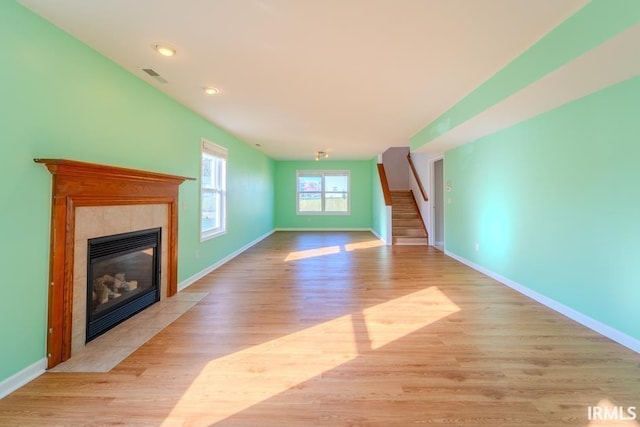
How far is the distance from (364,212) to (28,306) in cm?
878

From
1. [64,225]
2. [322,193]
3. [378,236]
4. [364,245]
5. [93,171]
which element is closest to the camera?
[64,225]

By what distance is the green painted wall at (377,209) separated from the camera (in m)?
7.57

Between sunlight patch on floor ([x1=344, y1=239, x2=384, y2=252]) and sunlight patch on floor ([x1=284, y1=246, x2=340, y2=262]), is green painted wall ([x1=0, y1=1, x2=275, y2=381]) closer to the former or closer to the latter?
sunlight patch on floor ([x1=284, y1=246, x2=340, y2=262])

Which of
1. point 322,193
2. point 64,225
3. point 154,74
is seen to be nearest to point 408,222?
point 322,193

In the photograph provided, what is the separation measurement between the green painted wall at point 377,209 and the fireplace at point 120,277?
17.8 feet

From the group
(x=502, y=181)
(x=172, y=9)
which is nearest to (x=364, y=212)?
(x=502, y=181)

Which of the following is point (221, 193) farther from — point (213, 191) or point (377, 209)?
point (377, 209)

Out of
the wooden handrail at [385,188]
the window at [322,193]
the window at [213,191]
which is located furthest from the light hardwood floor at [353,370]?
the window at [322,193]

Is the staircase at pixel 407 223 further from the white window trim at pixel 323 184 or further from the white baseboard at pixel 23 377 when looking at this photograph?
the white baseboard at pixel 23 377

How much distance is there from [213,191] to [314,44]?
10.9 feet

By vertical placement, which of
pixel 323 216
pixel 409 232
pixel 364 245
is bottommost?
pixel 364 245

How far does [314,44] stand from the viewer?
2295 millimetres

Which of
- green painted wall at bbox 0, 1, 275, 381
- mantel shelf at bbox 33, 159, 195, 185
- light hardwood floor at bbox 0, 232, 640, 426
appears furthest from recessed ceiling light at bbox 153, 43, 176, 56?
light hardwood floor at bbox 0, 232, 640, 426

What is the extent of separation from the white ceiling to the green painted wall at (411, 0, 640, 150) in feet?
0.23
